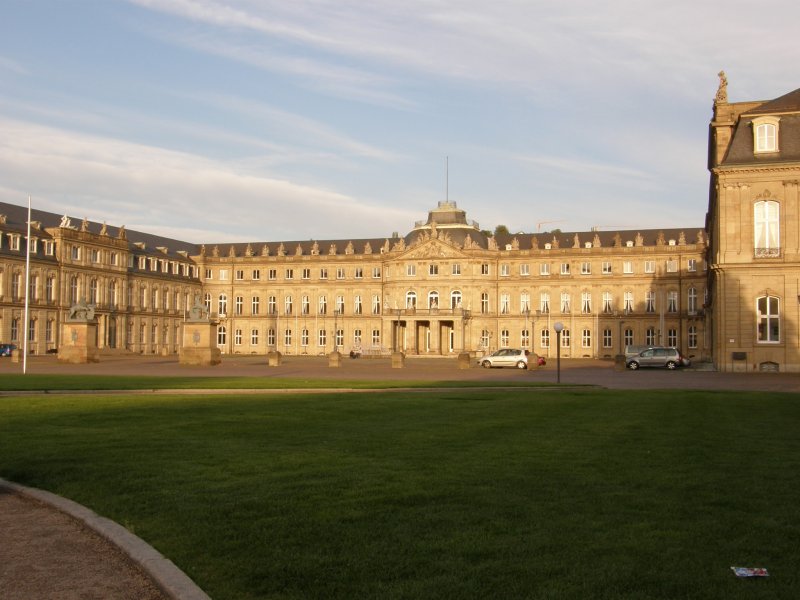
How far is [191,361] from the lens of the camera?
6200 cm

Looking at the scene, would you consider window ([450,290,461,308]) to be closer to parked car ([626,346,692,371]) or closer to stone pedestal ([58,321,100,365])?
parked car ([626,346,692,371])

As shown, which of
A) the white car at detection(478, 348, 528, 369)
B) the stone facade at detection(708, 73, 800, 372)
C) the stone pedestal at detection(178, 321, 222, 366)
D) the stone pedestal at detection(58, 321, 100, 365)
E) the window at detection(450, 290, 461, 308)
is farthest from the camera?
the window at detection(450, 290, 461, 308)

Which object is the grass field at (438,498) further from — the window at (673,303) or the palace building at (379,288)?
the window at (673,303)

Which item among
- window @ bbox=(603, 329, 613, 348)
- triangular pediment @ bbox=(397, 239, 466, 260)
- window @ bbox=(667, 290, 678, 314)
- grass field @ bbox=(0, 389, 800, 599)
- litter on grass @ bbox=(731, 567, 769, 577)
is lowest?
litter on grass @ bbox=(731, 567, 769, 577)

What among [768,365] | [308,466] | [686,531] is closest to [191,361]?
[768,365]

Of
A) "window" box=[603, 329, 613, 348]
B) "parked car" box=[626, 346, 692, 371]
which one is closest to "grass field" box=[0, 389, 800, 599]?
"parked car" box=[626, 346, 692, 371]

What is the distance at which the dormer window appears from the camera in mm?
53969

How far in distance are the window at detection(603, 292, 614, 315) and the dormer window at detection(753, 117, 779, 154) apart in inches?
2450

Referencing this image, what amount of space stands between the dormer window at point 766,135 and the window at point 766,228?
3.28m

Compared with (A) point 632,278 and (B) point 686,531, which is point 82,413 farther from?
(A) point 632,278

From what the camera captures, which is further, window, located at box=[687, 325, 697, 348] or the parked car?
window, located at box=[687, 325, 697, 348]

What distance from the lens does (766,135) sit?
54156mm

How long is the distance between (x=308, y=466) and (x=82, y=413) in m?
10.4

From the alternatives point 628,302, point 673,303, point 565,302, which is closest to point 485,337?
point 565,302
